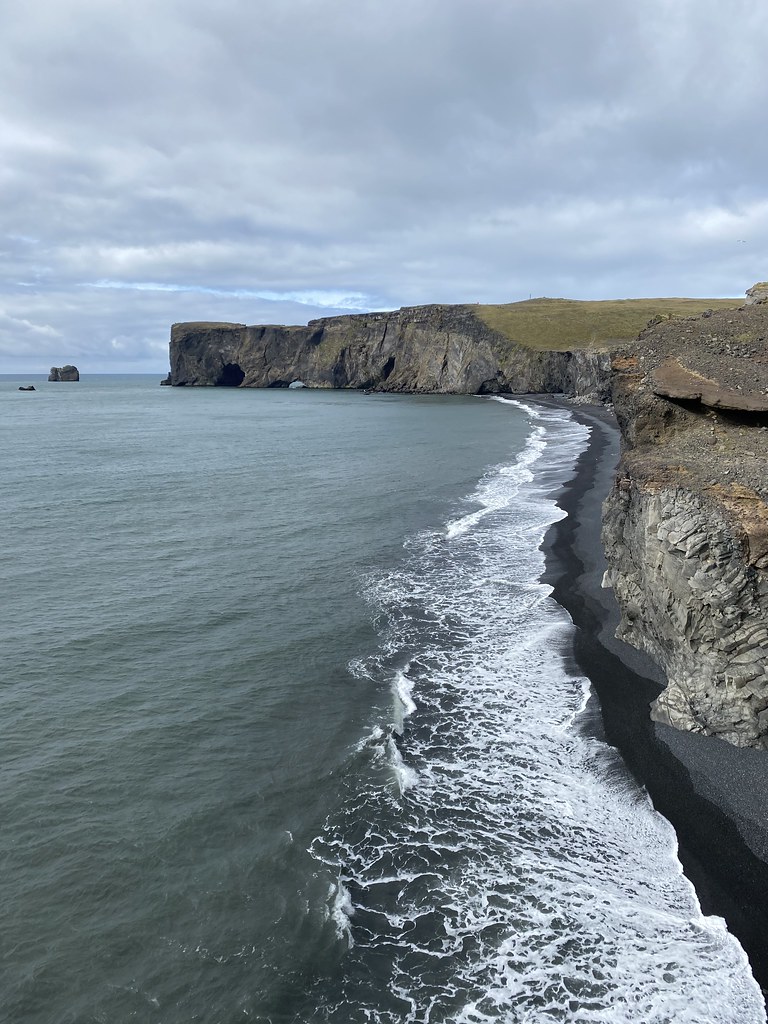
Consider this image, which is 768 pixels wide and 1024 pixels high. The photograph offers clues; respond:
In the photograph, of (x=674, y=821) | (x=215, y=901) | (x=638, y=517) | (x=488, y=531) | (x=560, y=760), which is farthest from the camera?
(x=488, y=531)

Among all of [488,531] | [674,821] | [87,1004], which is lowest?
[87,1004]

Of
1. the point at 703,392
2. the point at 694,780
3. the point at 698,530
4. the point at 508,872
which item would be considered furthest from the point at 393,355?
the point at 508,872

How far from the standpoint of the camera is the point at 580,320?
137 m

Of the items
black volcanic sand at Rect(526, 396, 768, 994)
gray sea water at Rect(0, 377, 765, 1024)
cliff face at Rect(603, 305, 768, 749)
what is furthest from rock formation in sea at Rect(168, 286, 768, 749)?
gray sea water at Rect(0, 377, 765, 1024)

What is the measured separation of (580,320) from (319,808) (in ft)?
461

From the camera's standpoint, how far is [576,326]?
13375 cm

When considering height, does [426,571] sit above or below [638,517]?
below

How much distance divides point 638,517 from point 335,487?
90.4ft

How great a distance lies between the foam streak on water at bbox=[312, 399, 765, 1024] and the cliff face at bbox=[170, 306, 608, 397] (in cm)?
9624

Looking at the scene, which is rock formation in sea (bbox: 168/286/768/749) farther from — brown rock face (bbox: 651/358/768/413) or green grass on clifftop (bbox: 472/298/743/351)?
green grass on clifftop (bbox: 472/298/743/351)

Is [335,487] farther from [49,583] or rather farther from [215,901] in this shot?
[215,901]

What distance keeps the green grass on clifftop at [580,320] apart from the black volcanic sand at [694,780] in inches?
4286

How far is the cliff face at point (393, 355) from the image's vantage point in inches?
5108

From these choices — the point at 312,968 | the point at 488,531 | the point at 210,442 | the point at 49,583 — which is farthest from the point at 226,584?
the point at 210,442
